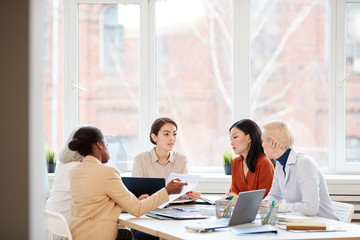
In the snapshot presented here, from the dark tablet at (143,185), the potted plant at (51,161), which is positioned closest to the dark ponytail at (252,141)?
the dark tablet at (143,185)

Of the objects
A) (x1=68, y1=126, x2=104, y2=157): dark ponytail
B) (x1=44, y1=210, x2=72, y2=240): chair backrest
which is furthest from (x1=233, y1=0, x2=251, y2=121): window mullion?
(x1=44, y1=210, x2=72, y2=240): chair backrest

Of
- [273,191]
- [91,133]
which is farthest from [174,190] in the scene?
[273,191]

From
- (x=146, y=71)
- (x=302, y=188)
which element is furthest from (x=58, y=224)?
(x=146, y=71)

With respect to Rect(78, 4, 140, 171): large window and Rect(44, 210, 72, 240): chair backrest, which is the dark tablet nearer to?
Rect(44, 210, 72, 240): chair backrest

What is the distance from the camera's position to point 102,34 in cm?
444

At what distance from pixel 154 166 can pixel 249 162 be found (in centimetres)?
67

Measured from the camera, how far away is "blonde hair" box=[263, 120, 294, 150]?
2.73 metres

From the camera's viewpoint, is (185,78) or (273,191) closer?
(273,191)

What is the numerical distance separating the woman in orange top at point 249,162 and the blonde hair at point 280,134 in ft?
1.33

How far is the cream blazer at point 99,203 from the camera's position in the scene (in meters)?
2.37

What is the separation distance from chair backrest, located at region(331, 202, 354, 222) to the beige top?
1.07 m

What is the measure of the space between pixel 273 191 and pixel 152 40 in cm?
208

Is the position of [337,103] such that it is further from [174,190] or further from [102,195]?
[102,195]

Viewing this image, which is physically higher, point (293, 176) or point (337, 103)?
point (337, 103)
